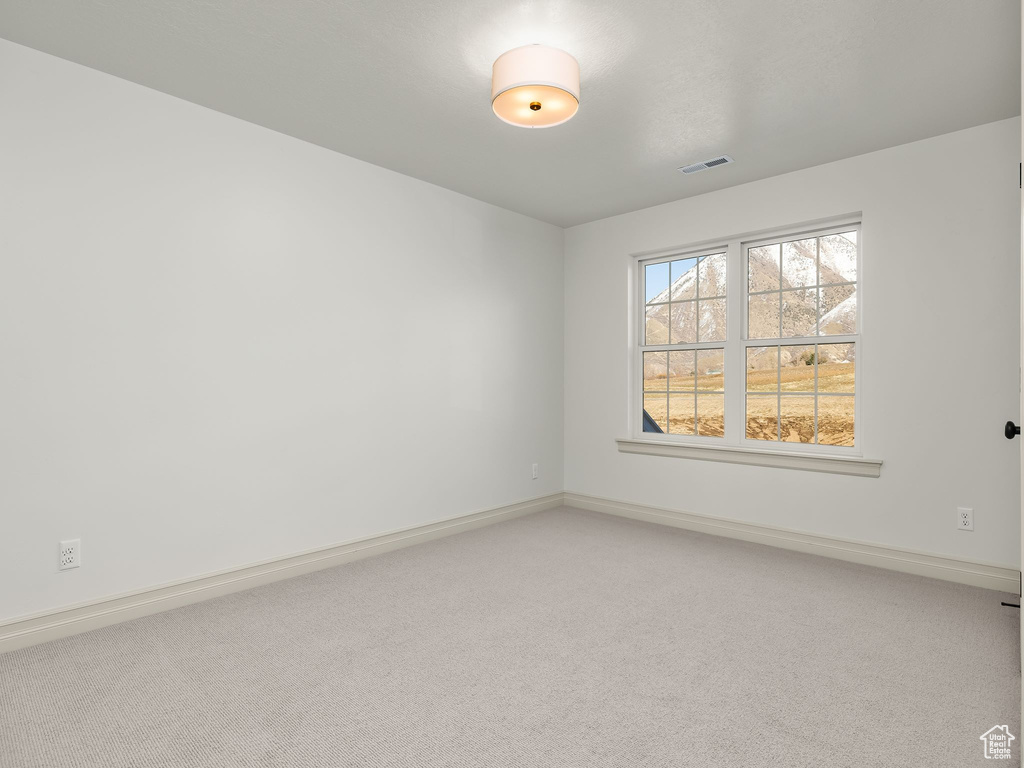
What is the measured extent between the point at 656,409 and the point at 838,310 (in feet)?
4.98

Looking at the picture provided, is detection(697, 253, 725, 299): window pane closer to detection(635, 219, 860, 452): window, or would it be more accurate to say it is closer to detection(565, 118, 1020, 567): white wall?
detection(635, 219, 860, 452): window

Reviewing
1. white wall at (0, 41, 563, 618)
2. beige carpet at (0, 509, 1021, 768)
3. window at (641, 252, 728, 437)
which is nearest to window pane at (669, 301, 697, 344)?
window at (641, 252, 728, 437)

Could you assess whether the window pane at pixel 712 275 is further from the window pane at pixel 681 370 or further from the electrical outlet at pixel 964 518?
the electrical outlet at pixel 964 518

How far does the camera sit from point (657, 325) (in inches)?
188

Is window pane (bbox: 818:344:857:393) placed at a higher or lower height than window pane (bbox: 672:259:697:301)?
lower

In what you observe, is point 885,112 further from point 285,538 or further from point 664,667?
point 285,538

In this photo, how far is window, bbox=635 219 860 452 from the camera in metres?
3.82

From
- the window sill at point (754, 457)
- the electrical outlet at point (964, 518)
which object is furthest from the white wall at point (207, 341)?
the electrical outlet at point (964, 518)

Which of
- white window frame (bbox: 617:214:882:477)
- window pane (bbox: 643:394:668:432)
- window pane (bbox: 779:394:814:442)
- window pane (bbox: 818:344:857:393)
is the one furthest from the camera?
window pane (bbox: 643:394:668:432)

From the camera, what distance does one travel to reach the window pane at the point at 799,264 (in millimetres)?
3940

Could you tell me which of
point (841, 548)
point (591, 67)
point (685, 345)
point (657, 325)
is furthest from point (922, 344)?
point (591, 67)

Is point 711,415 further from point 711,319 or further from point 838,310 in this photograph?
point 838,310

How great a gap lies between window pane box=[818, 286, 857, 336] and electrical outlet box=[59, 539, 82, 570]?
436 centimetres

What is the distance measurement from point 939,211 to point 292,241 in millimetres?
3702
